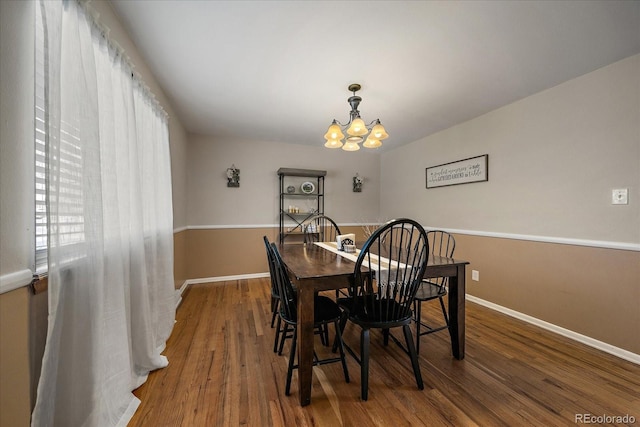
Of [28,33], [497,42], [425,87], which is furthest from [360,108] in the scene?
[28,33]

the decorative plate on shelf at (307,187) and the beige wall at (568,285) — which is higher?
the decorative plate on shelf at (307,187)

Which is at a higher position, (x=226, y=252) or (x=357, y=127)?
(x=357, y=127)

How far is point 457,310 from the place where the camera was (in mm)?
1775

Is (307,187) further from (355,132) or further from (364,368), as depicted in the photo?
(364,368)

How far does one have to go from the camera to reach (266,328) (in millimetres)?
2277

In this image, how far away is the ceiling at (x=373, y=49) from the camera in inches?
55.7

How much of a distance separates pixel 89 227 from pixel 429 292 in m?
2.10

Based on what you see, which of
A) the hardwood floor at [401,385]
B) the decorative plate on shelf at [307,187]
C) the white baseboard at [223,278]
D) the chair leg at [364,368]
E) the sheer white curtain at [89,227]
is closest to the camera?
the sheer white curtain at [89,227]

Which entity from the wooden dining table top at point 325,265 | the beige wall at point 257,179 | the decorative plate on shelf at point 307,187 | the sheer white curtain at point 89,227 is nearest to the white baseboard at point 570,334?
the wooden dining table top at point 325,265

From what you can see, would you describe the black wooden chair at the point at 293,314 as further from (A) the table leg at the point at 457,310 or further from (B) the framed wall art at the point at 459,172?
(B) the framed wall art at the point at 459,172

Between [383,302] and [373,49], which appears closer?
[383,302]

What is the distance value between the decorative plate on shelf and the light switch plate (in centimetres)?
331

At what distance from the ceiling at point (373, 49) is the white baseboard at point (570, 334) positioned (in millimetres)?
2168

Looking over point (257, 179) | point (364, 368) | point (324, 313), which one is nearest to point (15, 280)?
point (324, 313)
